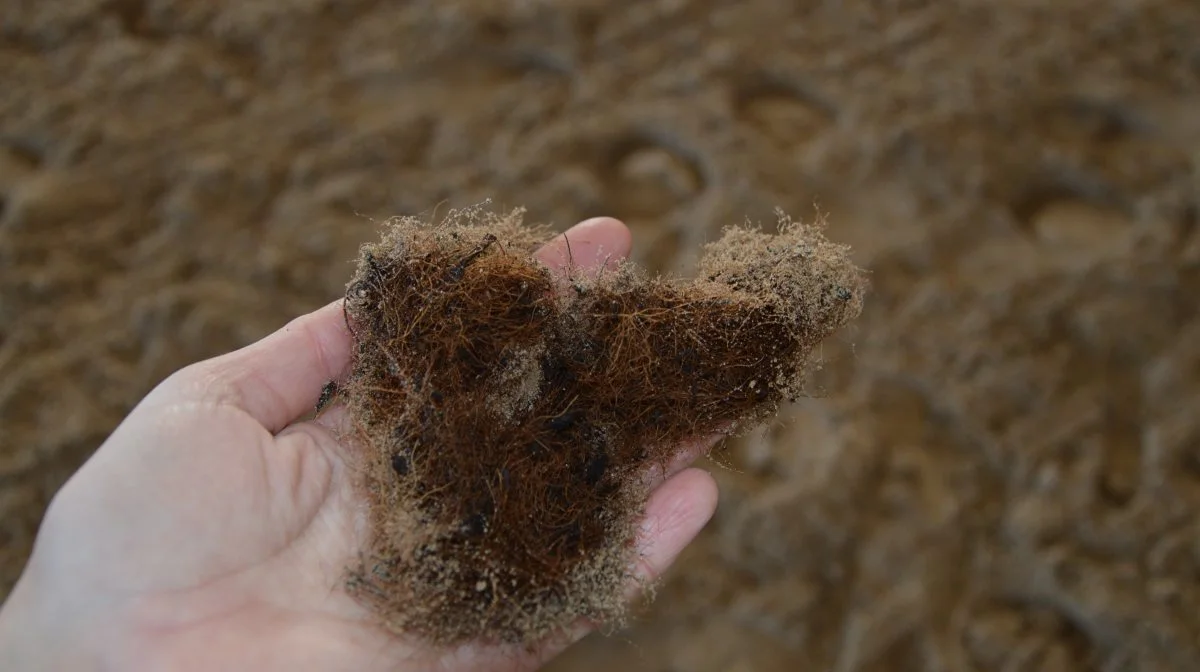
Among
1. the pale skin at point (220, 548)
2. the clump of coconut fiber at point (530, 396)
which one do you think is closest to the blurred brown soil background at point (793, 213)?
the clump of coconut fiber at point (530, 396)

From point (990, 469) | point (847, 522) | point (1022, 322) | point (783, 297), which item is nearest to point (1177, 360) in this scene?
point (1022, 322)

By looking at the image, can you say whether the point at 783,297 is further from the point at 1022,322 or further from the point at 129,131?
the point at 129,131

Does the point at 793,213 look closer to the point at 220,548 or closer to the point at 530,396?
the point at 530,396

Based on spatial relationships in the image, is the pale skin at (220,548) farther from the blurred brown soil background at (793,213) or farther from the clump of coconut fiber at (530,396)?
the blurred brown soil background at (793,213)

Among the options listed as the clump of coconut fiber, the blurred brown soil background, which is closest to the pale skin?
the clump of coconut fiber

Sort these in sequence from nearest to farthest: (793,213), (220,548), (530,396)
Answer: (220,548), (530,396), (793,213)

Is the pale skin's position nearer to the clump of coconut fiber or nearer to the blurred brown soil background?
the clump of coconut fiber

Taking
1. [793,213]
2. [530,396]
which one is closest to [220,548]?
[530,396]
